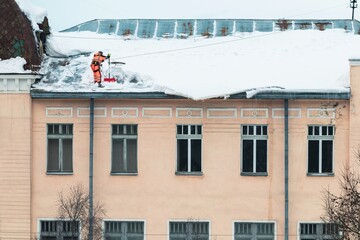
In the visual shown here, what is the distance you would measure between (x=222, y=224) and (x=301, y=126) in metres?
3.85

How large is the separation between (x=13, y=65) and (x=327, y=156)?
10163mm

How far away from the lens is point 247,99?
3145cm

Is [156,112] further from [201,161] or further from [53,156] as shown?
[53,156]

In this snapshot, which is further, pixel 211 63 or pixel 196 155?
pixel 211 63

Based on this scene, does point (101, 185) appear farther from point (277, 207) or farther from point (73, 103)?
point (277, 207)

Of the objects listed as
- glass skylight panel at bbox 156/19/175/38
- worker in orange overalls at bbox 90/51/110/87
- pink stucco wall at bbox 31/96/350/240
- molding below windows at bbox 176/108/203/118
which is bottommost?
pink stucco wall at bbox 31/96/350/240

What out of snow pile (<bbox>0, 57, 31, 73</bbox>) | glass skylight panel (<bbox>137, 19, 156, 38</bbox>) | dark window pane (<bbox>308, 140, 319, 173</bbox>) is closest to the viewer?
dark window pane (<bbox>308, 140, 319, 173</bbox>)

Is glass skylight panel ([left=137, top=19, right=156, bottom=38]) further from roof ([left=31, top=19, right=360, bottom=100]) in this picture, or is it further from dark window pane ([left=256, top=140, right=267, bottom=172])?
dark window pane ([left=256, top=140, right=267, bottom=172])

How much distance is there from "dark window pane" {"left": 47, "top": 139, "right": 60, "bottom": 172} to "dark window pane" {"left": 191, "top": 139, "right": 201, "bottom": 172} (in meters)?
4.25

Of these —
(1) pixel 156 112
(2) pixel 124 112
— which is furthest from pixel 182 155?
(2) pixel 124 112

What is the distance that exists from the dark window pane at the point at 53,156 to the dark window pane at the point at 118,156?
1.77 meters

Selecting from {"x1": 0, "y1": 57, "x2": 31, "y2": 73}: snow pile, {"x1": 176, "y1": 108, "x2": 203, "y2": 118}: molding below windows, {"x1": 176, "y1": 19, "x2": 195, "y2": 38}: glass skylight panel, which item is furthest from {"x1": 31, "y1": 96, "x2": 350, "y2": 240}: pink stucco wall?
{"x1": 176, "y1": 19, "x2": 195, "y2": 38}: glass skylight panel

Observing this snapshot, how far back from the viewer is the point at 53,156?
32.4 metres

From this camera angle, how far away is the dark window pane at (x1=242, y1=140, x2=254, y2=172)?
31.8 metres
